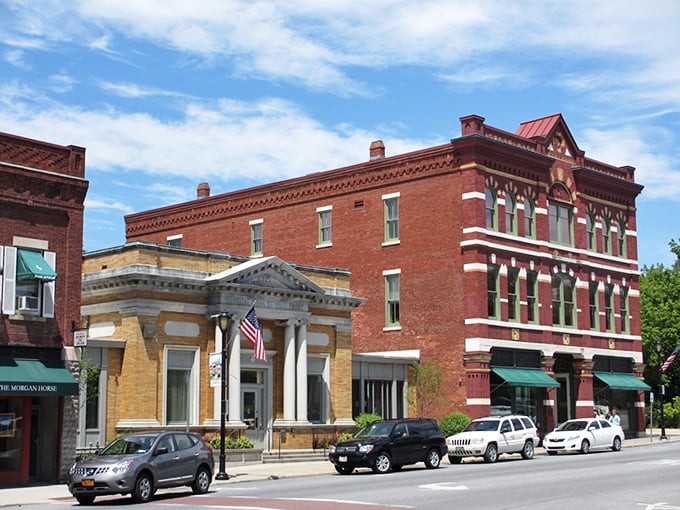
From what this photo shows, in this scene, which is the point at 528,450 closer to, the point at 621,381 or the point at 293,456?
the point at 293,456

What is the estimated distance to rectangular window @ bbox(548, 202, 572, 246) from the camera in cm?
5116

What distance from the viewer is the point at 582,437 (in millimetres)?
39812

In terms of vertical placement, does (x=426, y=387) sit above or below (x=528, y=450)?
above

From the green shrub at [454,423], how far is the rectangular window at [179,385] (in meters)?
12.3

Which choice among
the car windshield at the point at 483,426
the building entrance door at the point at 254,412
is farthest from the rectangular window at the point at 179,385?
the car windshield at the point at 483,426

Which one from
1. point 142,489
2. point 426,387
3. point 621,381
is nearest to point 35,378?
point 142,489

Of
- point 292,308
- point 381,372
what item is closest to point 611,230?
point 381,372

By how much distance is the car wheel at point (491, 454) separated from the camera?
35062 mm

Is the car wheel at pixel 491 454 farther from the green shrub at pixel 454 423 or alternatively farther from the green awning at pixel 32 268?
the green awning at pixel 32 268

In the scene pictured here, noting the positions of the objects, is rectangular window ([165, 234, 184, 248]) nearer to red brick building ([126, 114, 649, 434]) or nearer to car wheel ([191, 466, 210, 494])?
red brick building ([126, 114, 649, 434])

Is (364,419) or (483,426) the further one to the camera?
(364,419)

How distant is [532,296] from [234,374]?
1838cm

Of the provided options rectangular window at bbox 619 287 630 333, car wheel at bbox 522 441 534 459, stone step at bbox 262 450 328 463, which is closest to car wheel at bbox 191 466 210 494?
stone step at bbox 262 450 328 463

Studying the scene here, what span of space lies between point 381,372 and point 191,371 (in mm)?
11415
